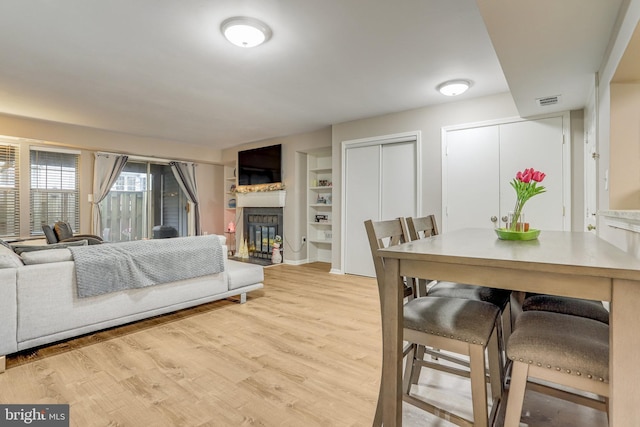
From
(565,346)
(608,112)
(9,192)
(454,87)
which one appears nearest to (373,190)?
(454,87)

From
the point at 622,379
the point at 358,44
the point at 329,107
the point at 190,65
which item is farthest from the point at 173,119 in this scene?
the point at 622,379

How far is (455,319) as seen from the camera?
1.30 metres

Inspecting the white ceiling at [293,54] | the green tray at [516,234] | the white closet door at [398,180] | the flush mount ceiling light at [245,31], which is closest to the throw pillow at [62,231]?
the white ceiling at [293,54]

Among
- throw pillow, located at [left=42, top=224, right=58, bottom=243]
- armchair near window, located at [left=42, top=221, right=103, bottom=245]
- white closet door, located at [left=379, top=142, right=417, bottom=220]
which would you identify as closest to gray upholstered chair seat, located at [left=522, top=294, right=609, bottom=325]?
white closet door, located at [left=379, top=142, right=417, bottom=220]

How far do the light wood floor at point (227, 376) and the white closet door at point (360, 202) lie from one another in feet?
5.80

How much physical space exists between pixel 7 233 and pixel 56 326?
4.09 meters

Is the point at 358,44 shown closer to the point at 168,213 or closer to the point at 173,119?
the point at 173,119

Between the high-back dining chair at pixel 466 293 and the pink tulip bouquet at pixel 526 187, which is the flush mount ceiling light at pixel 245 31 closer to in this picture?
the high-back dining chair at pixel 466 293

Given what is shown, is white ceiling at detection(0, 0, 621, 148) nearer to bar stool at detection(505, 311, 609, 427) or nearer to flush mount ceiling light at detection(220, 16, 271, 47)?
flush mount ceiling light at detection(220, 16, 271, 47)

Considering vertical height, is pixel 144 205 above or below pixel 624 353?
above

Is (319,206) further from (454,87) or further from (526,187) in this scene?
(526,187)

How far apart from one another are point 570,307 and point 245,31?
A: 8.64 feet

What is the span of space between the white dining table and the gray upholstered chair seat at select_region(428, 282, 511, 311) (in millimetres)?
495

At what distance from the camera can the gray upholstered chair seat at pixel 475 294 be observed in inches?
64.6
